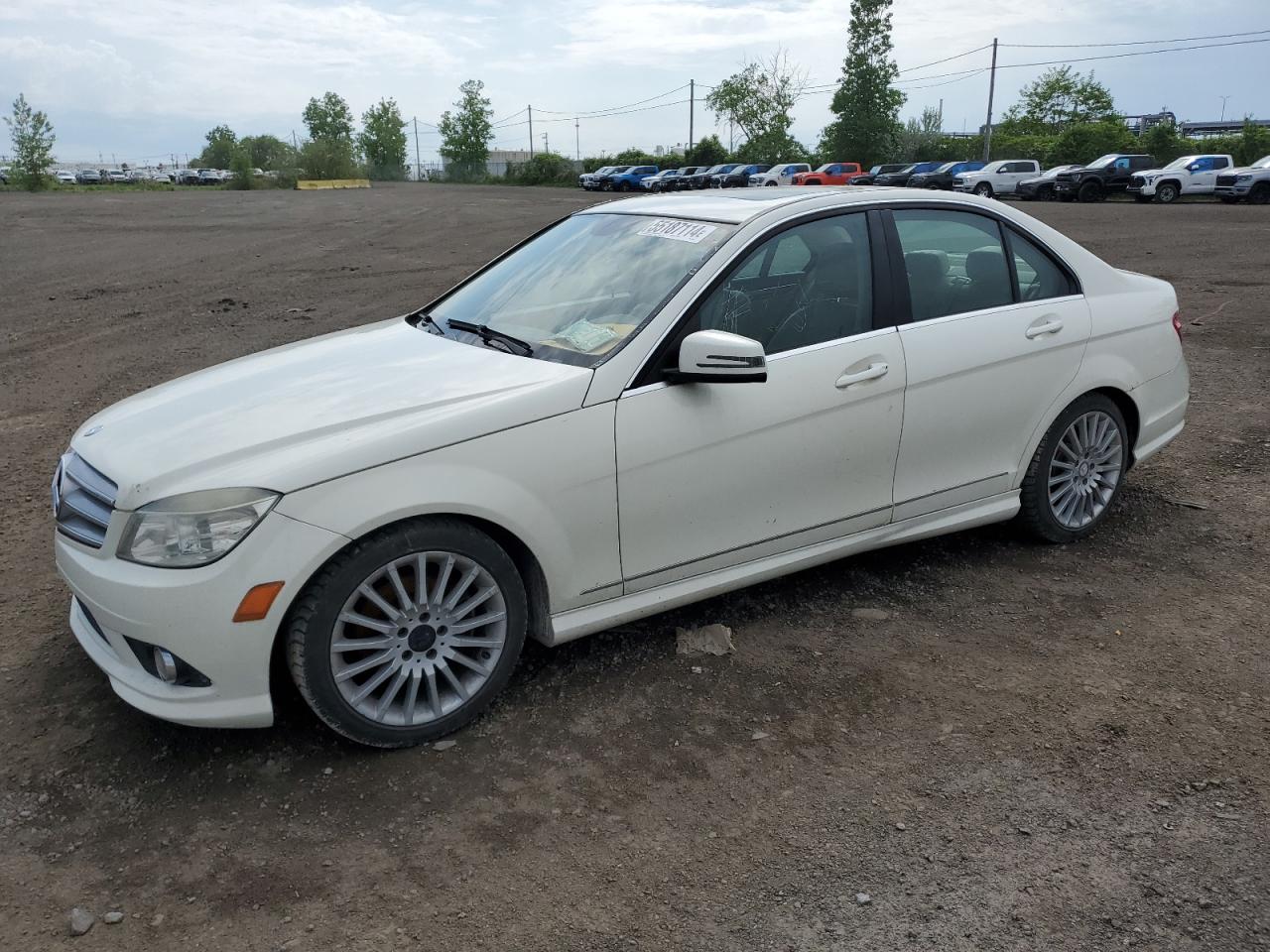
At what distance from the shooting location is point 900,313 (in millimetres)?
4066

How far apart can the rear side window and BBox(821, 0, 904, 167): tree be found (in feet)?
194

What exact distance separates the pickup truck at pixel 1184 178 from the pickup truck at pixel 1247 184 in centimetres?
172

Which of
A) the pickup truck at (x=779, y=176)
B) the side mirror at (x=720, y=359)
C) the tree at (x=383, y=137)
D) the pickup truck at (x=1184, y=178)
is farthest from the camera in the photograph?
the tree at (x=383, y=137)

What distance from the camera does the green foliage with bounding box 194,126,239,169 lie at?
470 ft

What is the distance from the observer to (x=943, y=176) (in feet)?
128

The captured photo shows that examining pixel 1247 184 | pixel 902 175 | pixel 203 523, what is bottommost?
pixel 1247 184

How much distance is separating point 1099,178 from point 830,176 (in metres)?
10.7

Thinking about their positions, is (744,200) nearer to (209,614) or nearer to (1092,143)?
(209,614)

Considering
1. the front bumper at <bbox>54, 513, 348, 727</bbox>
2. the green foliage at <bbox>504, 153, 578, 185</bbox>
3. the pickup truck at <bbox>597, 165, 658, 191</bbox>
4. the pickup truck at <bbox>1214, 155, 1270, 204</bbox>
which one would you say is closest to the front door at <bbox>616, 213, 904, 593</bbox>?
the front bumper at <bbox>54, 513, 348, 727</bbox>

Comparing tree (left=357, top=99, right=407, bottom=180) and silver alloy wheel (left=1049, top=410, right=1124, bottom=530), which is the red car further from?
tree (left=357, top=99, right=407, bottom=180)

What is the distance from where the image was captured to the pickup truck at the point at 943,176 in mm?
38531

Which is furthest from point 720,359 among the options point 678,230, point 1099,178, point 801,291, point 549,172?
point 549,172

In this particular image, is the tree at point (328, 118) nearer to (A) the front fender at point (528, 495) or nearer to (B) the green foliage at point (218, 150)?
(B) the green foliage at point (218, 150)

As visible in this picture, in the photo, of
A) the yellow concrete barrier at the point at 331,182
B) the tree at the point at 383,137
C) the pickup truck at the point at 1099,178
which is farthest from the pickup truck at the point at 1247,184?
the tree at the point at 383,137
